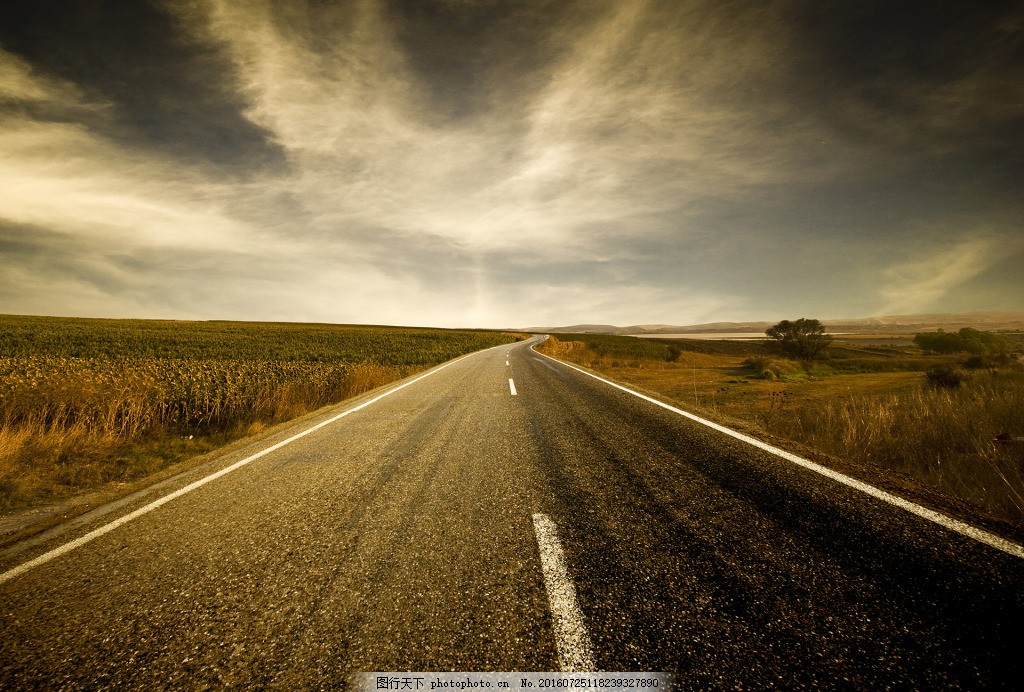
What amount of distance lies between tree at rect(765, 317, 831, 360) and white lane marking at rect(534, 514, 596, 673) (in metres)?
30.3

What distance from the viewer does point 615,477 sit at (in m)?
3.72

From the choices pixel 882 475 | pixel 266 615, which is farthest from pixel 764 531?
pixel 266 615

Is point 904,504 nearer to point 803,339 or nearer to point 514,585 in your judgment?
point 514,585

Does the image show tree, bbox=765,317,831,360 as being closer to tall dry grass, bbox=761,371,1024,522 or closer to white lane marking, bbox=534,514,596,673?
tall dry grass, bbox=761,371,1024,522

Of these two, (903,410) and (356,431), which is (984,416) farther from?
(356,431)

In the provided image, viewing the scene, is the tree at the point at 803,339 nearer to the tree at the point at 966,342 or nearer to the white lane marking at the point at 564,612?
the tree at the point at 966,342

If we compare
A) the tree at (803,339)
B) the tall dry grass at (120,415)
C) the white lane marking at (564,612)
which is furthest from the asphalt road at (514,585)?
the tree at (803,339)

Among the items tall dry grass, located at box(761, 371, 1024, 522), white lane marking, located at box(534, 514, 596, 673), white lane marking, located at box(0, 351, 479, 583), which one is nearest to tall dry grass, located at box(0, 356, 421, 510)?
white lane marking, located at box(0, 351, 479, 583)

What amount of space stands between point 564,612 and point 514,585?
1.21 feet

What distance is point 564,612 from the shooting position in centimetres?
189

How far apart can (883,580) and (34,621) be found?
187 inches

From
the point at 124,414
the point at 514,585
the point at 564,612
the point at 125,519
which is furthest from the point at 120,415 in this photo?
the point at 564,612

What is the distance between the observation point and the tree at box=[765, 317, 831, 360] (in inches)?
1027

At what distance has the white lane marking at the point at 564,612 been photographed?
1635 mm
